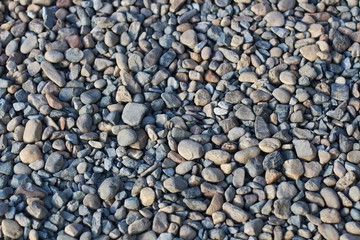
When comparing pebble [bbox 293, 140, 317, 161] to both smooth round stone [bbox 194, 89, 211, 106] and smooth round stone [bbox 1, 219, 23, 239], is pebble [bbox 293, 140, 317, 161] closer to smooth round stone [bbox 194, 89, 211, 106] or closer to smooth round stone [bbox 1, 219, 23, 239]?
smooth round stone [bbox 194, 89, 211, 106]

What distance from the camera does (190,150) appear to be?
85.7 inches

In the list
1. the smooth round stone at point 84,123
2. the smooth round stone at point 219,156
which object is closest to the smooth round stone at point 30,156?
the smooth round stone at point 84,123

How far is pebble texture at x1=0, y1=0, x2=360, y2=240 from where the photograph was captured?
6.75ft

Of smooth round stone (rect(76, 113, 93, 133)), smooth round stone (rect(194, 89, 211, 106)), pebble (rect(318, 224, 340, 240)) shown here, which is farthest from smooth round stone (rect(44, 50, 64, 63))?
pebble (rect(318, 224, 340, 240))

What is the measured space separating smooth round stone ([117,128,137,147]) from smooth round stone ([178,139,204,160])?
0.18 metres

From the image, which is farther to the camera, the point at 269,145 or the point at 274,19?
the point at 274,19

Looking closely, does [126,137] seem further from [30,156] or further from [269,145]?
[269,145]

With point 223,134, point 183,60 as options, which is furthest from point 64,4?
point 223,134

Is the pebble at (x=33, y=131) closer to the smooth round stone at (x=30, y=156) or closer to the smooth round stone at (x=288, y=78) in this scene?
the smooth round stone at (x=30, y=156)

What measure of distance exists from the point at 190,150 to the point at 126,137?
0.25m

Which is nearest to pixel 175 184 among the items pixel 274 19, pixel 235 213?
pixel 235 213

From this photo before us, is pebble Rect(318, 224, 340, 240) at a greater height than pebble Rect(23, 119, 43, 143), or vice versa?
pebble Rect(23, 119, 43, 143)

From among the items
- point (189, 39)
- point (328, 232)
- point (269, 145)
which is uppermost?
point (189, 39)

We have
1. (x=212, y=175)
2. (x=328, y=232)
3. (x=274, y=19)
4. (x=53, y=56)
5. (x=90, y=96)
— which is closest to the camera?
(x=328, y=232)
